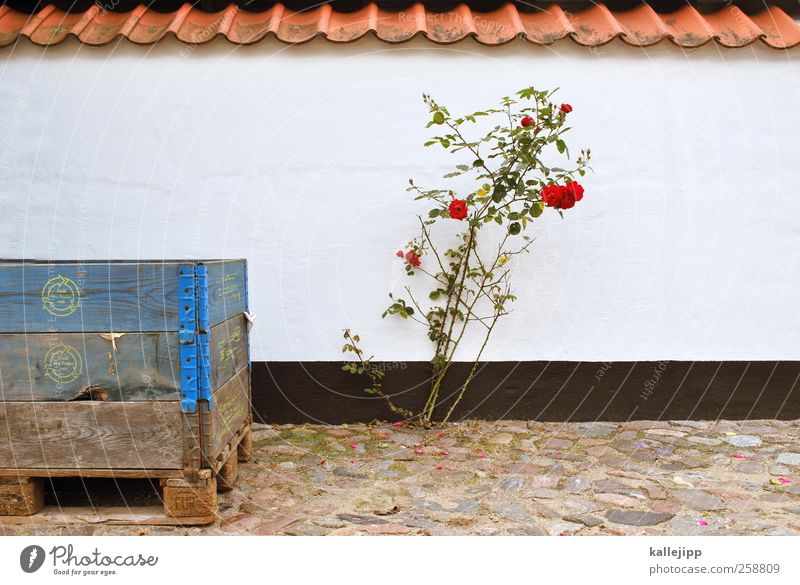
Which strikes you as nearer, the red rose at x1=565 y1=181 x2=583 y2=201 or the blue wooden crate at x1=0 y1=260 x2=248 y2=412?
the blue wooden crate at x1=0 y1=260 x2=248 y2=412

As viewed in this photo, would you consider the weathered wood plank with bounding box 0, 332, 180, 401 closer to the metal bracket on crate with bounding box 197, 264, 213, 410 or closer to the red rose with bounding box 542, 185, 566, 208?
the metal bracket on crate with bounding box 197, 264, 213, 410

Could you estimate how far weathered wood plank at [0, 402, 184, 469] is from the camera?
2.82 meters

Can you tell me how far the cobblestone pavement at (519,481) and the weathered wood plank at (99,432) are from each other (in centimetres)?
27

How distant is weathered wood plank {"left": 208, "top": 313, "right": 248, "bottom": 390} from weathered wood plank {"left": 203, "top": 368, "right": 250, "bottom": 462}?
4 cm

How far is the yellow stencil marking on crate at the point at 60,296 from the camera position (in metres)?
2.80

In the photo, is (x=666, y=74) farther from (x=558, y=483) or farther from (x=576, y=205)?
(x=558, y=483)

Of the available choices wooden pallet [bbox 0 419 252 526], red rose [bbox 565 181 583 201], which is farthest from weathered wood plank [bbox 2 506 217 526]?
red rose [bbox 565 181 583 201]

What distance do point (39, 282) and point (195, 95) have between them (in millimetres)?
1826

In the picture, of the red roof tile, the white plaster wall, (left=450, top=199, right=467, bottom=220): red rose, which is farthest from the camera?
the white plaster wall

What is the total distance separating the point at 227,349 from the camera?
3.22m

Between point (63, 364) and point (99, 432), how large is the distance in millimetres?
293

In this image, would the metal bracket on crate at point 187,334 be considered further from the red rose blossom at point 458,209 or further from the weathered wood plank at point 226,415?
the red rose blossom at point 458,209

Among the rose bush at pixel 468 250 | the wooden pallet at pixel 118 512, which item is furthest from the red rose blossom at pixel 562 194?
the wooden pallet at pixel 118 512

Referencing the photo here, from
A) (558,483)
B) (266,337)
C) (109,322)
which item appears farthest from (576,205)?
(109,322)
